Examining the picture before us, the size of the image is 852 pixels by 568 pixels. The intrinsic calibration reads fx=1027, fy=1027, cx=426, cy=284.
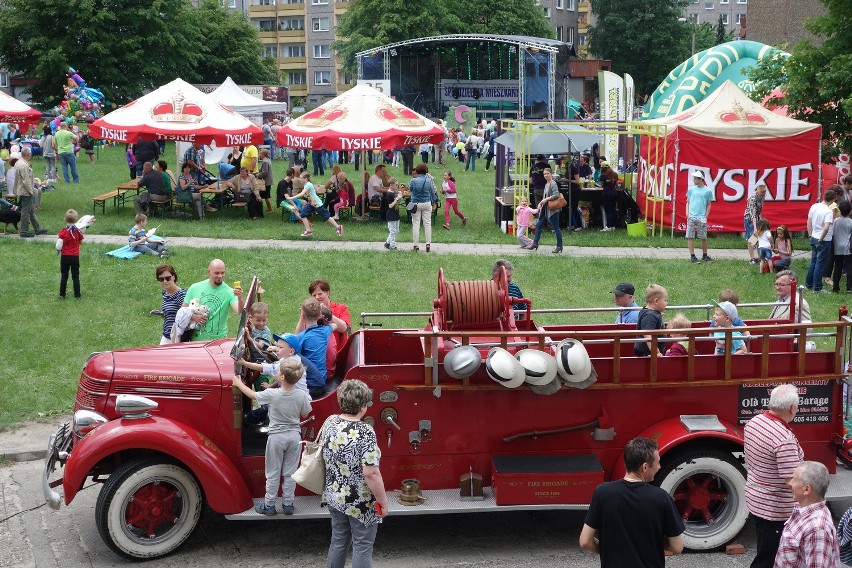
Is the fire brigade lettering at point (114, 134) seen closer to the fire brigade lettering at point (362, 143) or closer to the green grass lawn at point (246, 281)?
the green grass lawn at point (246, 281)

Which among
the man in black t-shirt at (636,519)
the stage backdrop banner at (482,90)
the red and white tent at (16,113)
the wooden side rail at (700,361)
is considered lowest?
the man in black t-shirt at (636,519)

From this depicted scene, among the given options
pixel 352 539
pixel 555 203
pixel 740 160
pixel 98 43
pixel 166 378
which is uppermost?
pixel 98 43

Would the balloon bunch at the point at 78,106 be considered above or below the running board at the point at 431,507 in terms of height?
above

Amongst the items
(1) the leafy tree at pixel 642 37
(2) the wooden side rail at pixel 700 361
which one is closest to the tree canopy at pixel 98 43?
(1) the leafy tree at pixel 642 37

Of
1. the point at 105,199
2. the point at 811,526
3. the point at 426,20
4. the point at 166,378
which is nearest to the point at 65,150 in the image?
the point at 105,199

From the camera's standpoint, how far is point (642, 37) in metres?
75.0

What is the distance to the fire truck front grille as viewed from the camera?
7980 millimetres

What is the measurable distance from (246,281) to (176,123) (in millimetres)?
8328

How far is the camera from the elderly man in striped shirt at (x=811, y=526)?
5.61 m

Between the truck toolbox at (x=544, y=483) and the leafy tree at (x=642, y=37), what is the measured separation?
233ft

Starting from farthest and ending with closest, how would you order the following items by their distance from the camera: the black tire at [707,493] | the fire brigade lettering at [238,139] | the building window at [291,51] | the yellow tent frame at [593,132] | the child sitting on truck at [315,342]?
the building window at [291,51], the fire brigade lettering at [238,139], the yellow tent frame at [593,132], the child sitting on truck at [315,342], the black tire at [707,493]

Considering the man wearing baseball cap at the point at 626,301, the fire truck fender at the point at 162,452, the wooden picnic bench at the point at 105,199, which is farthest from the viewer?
the wooden picnic bench at the point at 105,199

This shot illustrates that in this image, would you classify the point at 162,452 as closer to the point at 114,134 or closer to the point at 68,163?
the point at 114,134

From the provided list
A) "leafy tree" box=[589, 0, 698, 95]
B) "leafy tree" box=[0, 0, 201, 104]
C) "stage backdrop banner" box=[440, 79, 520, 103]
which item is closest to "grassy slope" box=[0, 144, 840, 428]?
"leafy tree" box=[0, 0, 201, 104]
